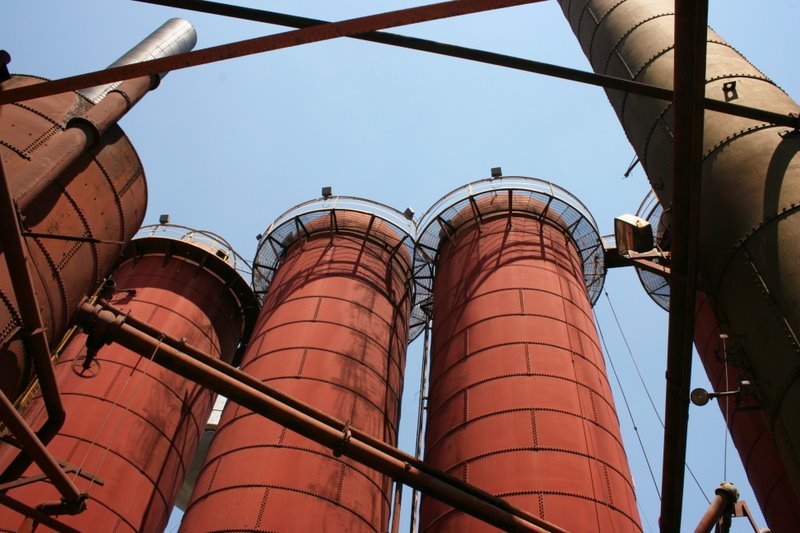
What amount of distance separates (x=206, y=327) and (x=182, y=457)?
398cm

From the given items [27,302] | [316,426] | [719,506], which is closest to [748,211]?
[719,506]

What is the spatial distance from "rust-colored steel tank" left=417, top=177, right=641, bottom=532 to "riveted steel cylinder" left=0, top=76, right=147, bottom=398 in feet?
23.3

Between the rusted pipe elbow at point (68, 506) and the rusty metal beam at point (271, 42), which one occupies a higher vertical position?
the rusty metal beam at point (271, 42)

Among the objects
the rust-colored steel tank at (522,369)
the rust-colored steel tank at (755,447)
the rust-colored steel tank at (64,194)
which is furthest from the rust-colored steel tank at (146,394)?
the rust-colored steel tank at (755,447)

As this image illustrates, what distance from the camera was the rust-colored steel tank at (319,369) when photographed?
36.7 feet

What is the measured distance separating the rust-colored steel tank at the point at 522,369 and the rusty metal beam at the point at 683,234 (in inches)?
144

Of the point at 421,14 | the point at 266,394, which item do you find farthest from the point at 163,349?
the point at 421,14

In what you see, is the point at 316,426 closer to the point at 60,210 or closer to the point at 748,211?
the point at 60,210

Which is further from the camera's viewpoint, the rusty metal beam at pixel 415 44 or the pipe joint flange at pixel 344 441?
the pipe joint flange at pixel 344 441

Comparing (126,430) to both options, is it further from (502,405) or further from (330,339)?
(502,405)

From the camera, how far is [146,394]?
1519 cm

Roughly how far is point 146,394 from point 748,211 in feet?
44.2

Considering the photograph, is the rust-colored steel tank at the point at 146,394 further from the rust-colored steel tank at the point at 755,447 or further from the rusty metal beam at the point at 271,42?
the rust-colored steel tank at the point at 755,447

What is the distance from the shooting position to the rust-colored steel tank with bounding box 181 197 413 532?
11.2 m
